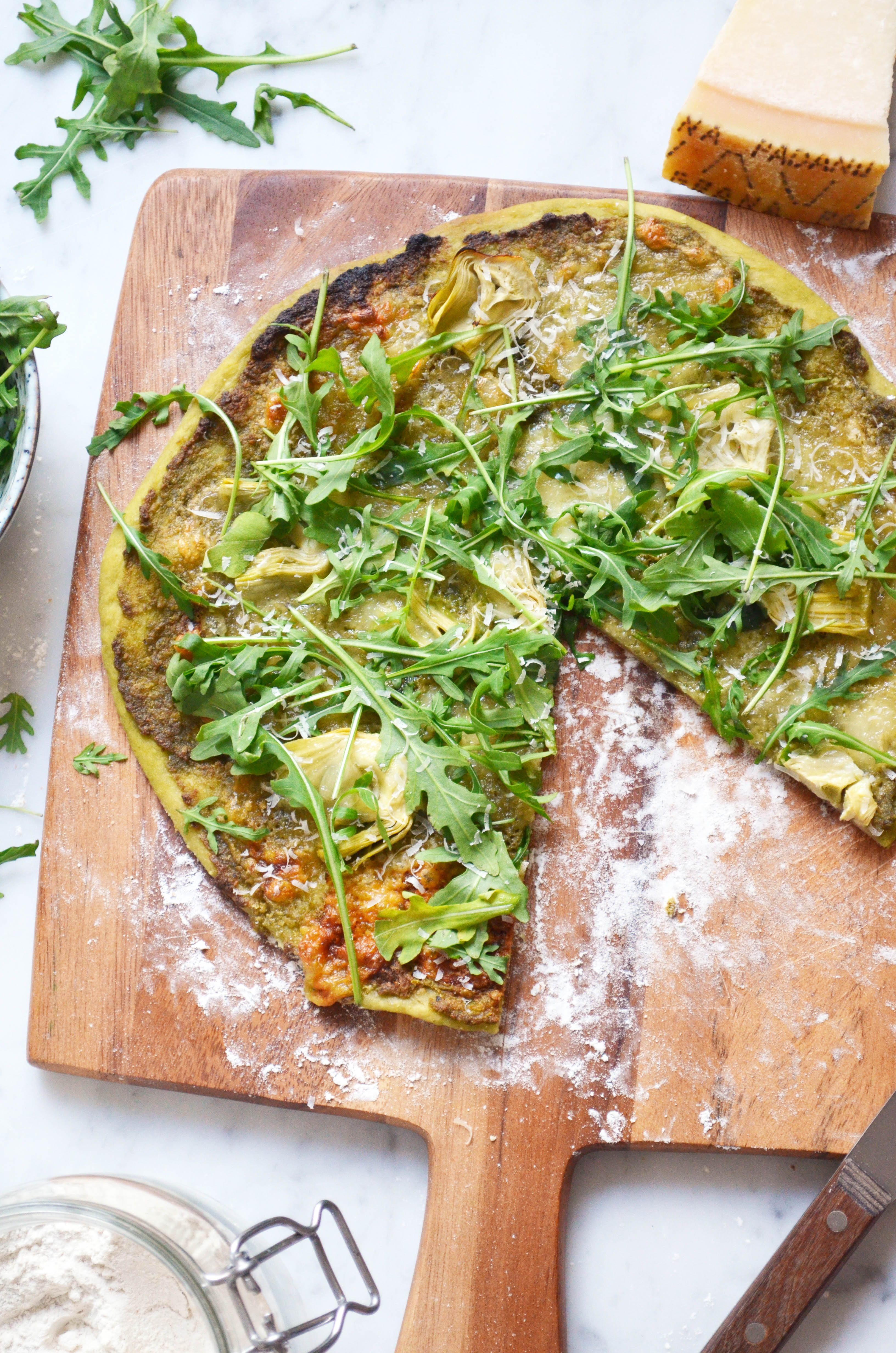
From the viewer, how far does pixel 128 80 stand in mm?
3100

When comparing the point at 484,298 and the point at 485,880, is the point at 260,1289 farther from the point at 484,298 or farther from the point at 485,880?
the point at 484,298

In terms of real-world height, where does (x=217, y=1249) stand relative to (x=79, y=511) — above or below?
below

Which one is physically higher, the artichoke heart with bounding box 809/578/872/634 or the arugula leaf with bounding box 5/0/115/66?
the arugula leaf with bounding box 5/0/115/66

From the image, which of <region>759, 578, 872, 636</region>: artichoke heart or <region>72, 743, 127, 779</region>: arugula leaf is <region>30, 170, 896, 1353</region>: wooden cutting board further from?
<region>759, 578, 872, 636</region>: artichoke heart

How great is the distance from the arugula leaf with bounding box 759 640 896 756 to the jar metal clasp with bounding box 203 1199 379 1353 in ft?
5.41

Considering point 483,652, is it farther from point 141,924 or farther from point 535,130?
point 535,130

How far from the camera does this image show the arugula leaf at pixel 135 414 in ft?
9.76

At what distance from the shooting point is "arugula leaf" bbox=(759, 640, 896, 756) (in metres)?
2.73

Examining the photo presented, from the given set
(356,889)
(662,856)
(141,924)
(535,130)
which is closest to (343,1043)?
(356,889)

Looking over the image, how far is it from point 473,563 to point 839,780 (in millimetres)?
1119

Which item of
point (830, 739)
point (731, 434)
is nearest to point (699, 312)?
point (731, 434)

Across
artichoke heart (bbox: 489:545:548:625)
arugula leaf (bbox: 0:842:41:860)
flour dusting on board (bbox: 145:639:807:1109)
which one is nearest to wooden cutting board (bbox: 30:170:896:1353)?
flour dusting on board (bbox: 145:639:807:1109)

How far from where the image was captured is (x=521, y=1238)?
2785mm

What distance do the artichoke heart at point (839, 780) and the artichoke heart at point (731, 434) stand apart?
0.77 metres
